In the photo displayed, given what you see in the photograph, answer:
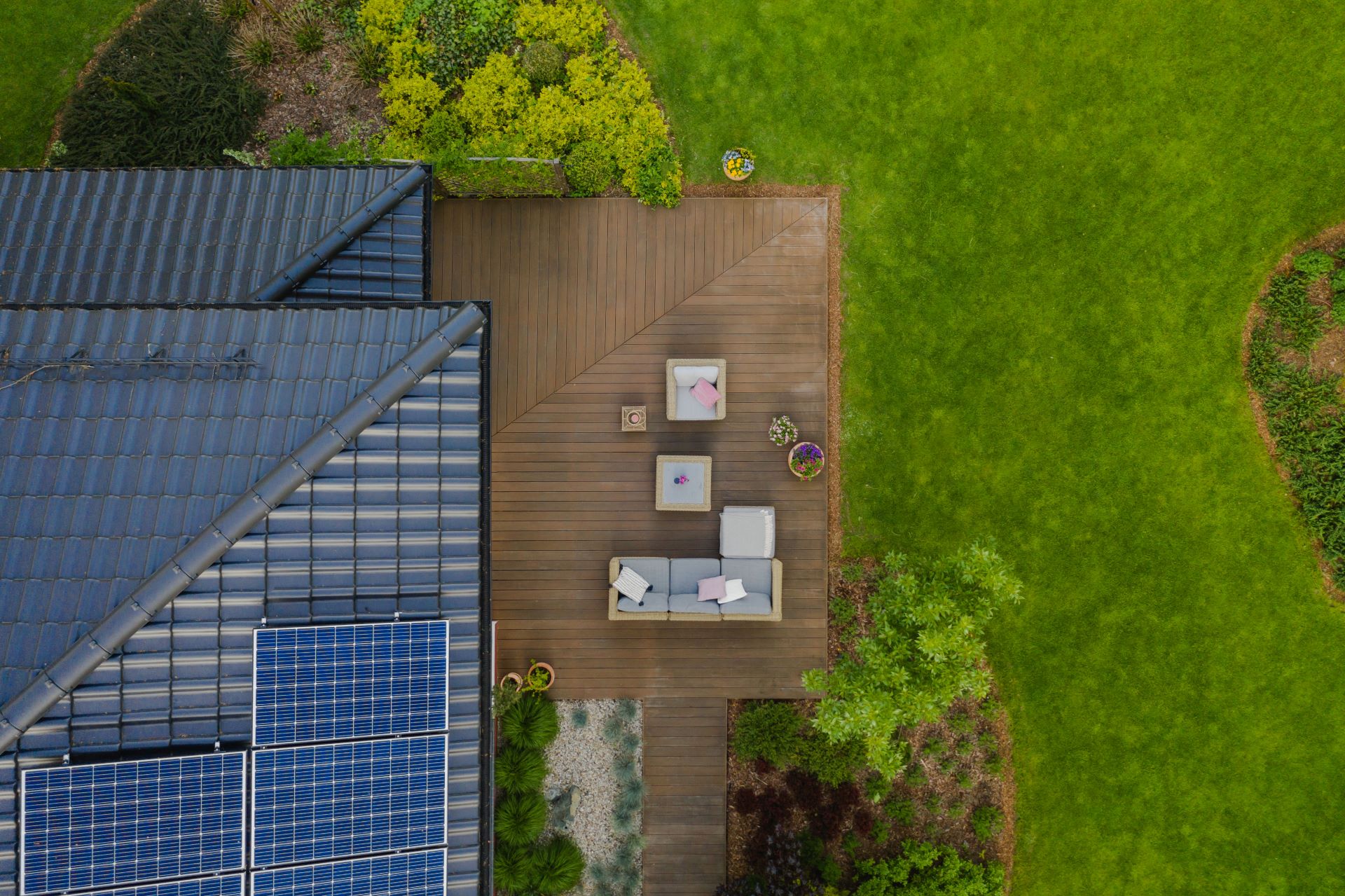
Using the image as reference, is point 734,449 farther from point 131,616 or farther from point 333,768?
point 131,616

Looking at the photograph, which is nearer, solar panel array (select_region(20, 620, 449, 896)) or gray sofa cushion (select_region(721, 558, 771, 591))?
solar panel array (select_region(20, 620, 449, 896))

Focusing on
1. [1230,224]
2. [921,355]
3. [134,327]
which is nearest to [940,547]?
[921,355]

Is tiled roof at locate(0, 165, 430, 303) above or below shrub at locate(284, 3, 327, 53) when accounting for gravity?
below

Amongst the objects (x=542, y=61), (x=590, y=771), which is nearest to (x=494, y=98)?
(x=542, y=61)

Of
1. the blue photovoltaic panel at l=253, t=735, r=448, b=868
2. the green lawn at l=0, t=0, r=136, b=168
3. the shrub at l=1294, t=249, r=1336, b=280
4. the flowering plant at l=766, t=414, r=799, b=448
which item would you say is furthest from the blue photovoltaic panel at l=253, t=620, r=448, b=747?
the shrub at l=1294, t=249, r=1336, b=280

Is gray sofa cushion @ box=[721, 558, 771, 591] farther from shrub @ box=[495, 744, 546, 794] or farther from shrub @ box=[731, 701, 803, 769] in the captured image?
shrub @ box=[495, 744, 546, 794]
